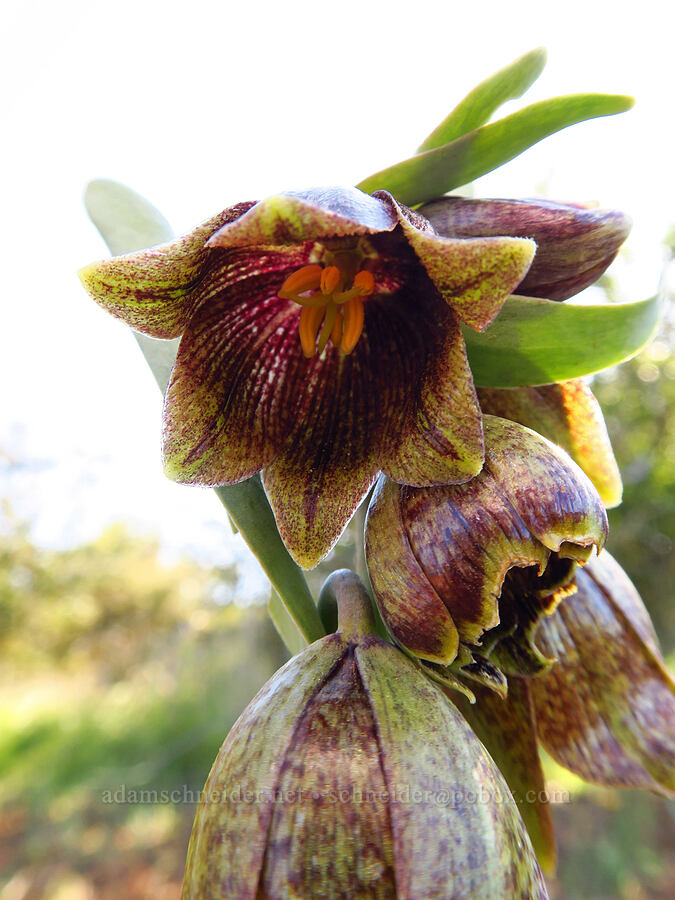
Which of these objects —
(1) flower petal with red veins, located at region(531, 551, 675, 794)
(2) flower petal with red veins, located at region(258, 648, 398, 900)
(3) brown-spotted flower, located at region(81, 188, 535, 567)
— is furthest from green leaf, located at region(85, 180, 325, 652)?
(1) flower petal with red veins, located at region(531, 551, 675, 794)

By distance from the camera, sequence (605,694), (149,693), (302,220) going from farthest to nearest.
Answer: (149,693), (605,694), (302,220)

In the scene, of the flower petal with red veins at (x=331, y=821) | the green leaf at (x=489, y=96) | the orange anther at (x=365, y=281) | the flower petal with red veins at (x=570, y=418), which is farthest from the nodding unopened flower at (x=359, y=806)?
the green leaf at (x=489, y=96)

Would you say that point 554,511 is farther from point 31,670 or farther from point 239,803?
point 31,670

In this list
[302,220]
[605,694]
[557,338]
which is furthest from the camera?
[605,694]

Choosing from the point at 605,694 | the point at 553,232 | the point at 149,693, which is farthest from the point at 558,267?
the point at 149,693

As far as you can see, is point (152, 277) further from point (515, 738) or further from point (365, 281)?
point (515, 738)
